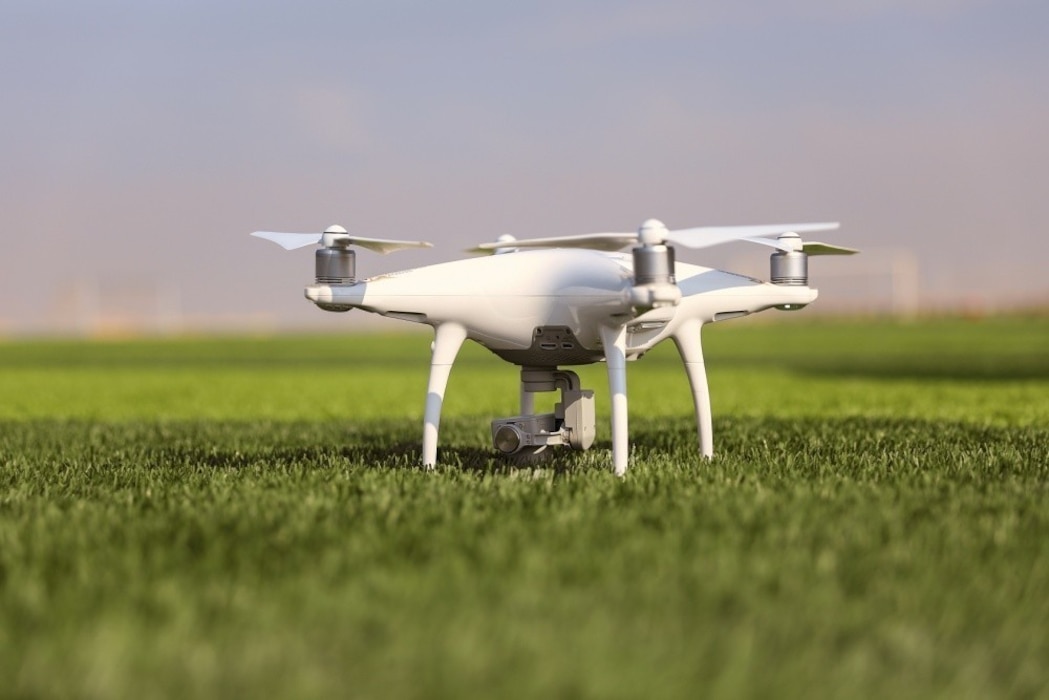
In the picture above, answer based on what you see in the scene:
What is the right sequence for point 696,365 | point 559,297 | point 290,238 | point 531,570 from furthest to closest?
point 696,365 < point 290,238 < point 559,297 < point 531,570

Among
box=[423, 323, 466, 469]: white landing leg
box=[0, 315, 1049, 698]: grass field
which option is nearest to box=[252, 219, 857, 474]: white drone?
box=[423, 323, 466, 469]: white landing leg

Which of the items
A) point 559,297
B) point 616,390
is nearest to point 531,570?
point 616,390

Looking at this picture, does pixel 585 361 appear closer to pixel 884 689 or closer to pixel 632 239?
pixel 632 239

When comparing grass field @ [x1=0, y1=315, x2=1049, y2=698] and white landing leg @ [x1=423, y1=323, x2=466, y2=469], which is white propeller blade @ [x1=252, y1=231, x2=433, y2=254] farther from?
grass field @ [x1=0, y1=315, x2=1049, y2=698]

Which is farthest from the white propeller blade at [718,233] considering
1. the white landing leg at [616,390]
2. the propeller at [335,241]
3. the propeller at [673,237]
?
the propeller at [335,241]

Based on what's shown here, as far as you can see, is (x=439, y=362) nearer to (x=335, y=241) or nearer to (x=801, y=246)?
(x=335, y=241)

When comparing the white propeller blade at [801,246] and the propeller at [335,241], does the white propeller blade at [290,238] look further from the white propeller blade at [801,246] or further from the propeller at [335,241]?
the white propeller blade at [801,246]

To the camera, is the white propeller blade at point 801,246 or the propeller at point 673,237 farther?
the white propeller blade at point 801,246
